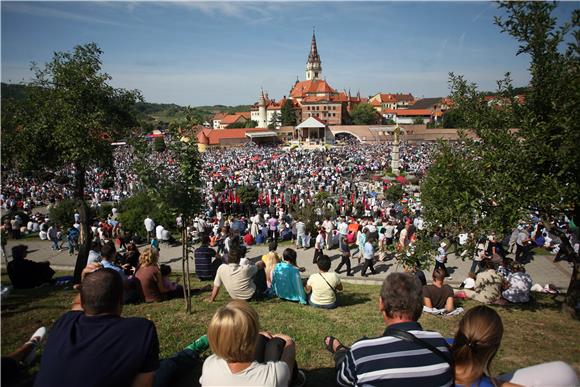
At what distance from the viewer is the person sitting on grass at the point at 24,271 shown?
237 inches

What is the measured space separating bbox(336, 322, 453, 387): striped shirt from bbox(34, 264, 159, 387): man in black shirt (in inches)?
48.5

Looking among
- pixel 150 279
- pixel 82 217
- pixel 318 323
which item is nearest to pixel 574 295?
pixel 318 323

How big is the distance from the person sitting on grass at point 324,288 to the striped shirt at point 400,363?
3.71 meters

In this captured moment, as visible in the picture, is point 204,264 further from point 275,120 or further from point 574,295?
point 275,120

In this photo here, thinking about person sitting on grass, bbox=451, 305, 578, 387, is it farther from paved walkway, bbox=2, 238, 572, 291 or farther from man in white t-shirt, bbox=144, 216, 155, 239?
man in white t-shirt, bbox=144, 216, 155, 239

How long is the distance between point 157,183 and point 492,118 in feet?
17.5

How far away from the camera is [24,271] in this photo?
6254 mm

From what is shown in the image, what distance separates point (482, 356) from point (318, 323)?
3105mm

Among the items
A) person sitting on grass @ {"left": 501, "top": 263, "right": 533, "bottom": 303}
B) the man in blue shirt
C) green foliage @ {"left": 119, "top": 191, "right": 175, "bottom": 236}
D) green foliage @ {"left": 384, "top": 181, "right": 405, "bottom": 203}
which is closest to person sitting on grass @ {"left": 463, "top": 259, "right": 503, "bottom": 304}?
person sitting on grass @ {"left": 501, "top": 263, "right": 533, "bottom": 303}

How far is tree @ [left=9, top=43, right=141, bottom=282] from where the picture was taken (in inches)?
294

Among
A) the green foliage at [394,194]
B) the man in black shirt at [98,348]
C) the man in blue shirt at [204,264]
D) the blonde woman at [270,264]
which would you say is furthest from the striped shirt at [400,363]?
A: the green foliage at [394,194]

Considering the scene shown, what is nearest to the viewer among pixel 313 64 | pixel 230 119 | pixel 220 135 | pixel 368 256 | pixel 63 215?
pixel 368 256

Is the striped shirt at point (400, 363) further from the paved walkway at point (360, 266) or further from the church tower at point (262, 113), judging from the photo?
the church tower at point (262, 113)

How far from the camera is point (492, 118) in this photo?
5.77m
